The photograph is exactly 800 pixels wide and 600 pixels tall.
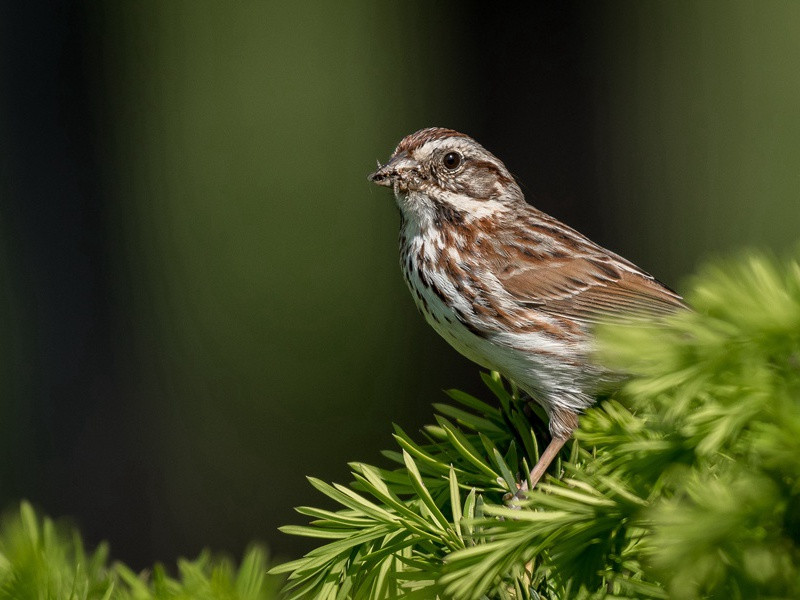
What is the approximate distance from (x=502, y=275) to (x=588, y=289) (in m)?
0.38

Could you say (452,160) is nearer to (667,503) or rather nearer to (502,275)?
(502,275)

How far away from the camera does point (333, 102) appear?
14664mm

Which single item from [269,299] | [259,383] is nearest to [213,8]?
[269,299]

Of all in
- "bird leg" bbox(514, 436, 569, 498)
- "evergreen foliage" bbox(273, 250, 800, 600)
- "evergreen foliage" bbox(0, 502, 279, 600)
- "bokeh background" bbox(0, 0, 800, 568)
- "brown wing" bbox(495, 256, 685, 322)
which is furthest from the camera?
"bokeh background" bbox(0, 0, 800, 568)

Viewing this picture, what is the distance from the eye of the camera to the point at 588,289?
363cm

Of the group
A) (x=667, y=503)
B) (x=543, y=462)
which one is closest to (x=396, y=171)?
(x=543, y=462)

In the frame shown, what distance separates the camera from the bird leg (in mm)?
1925

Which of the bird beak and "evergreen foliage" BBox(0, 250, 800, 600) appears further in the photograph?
the bird beak

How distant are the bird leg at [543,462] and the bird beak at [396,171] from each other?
1317mm

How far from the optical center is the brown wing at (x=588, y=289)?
3.45m

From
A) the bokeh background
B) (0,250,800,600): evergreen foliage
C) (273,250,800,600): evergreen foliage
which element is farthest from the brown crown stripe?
the bokeh background

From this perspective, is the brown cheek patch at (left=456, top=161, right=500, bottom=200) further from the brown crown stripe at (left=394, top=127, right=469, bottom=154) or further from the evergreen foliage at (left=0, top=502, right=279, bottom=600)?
the evergreen foliage at (left=0, top=502, right=279, bottom=600)

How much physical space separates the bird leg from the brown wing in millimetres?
978

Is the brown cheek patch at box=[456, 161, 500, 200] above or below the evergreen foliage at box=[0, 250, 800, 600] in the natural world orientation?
above
